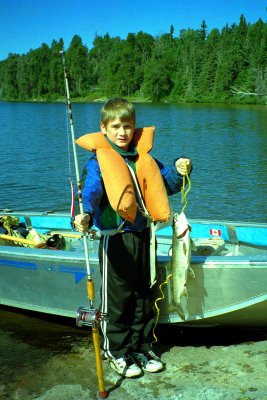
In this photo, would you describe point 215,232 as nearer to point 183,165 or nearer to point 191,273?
point 191,273

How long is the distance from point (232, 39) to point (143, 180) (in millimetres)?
104027

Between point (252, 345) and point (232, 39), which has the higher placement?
point (232, 39)

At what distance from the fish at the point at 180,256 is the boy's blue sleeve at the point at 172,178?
0.27m

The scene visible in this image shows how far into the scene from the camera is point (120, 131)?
3791mm

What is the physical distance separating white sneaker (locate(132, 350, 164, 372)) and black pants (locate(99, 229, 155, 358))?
51mm

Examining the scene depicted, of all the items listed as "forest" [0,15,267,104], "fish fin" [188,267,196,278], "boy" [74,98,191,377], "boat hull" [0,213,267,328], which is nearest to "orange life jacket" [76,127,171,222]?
"boy" [74,98,191,377]

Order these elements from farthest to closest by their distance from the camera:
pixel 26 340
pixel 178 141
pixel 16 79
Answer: pixel 16 79 → pixel 178 141 → pixel 26 340

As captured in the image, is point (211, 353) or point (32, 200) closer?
point (211, 353)

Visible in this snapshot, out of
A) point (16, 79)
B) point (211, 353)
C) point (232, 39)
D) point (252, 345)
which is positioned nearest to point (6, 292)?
point (211, 353)

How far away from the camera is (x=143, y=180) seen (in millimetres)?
3846

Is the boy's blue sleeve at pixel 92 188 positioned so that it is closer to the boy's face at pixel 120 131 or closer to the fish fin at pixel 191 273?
the boy's face at pixel 120 131

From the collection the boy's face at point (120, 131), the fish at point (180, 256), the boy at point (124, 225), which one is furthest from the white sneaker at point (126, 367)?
the boy's face at point (120, 131)

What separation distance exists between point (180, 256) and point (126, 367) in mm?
989

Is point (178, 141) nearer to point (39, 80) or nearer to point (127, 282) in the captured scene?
point (127, 282)
